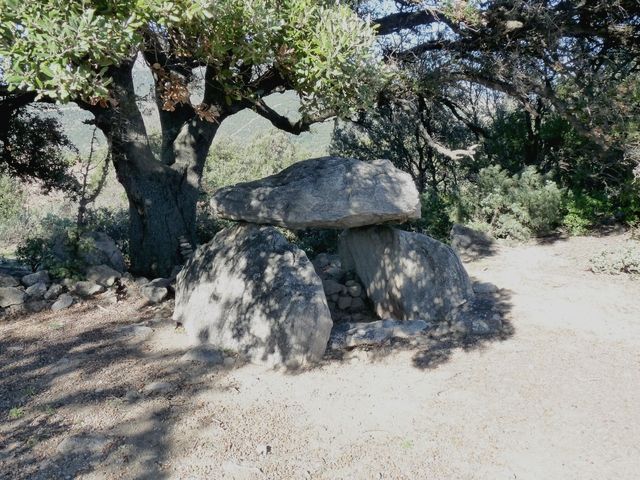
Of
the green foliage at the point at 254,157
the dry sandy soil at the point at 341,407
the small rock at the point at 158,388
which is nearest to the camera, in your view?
the dry sandy soil at the point at 341,407

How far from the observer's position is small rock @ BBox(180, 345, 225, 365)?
535 centimetres

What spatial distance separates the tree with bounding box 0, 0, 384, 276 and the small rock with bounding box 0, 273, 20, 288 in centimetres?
165

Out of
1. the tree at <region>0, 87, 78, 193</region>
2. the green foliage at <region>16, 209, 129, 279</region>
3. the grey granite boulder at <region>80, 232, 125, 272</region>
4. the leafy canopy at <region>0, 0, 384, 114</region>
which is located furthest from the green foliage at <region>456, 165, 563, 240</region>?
the tree at <region>0, 87, 78, 193</region>

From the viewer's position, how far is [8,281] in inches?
289

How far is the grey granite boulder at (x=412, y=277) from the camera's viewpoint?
6.31 m

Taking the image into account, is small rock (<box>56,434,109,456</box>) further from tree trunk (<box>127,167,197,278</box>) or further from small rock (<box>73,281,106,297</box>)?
tree trunk (<box>127,167,197,278</box>)

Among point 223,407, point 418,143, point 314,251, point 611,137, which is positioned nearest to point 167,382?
point 223,407

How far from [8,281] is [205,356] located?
12.7ft

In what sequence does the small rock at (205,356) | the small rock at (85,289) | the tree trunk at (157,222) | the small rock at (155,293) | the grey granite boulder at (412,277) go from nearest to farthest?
1. the small rock at (205,356)
2. the grey granite boulder at (412,277)
3. the small rock at (155,293)
4. the small rock at (85,289)
5. the tree trunk at (157,222)

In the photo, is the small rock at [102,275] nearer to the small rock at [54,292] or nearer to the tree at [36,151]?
the small rock at [54,292]

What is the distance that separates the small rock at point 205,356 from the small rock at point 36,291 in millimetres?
3110

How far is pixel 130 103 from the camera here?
7.39 meters

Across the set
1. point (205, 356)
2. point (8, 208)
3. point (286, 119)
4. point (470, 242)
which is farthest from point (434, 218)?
point (8, 208)

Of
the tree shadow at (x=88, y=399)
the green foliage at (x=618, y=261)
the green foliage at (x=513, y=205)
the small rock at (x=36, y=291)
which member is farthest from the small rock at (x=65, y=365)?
the green foliage at (x=513, y=205)
